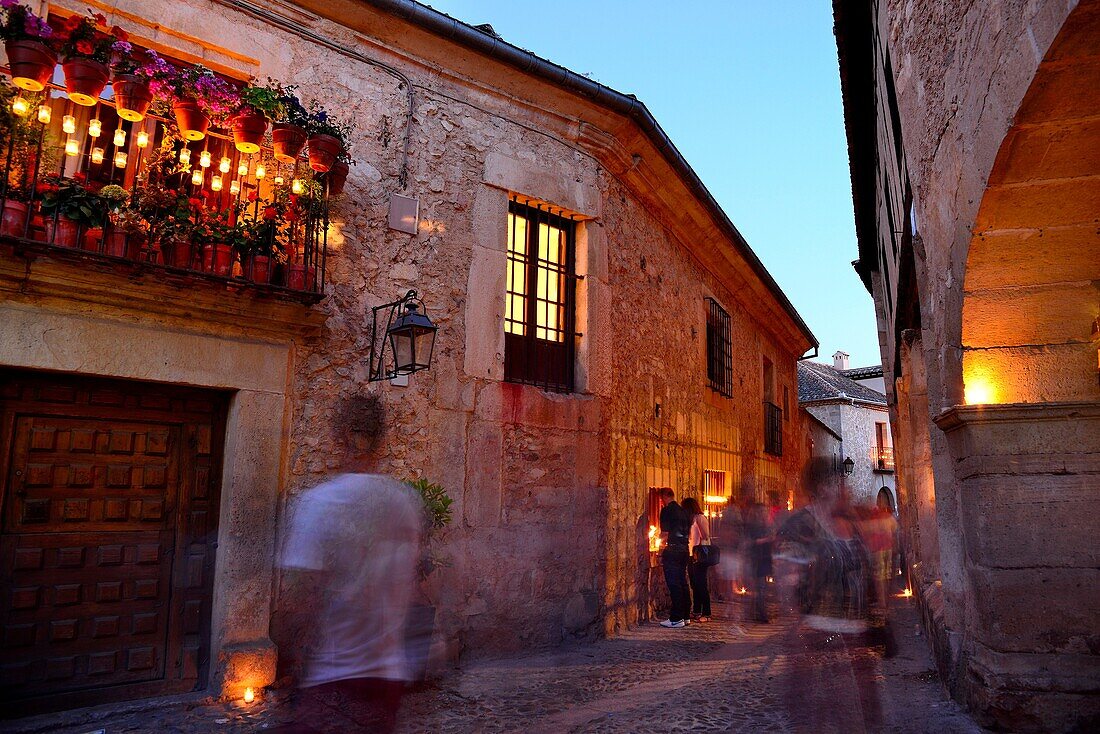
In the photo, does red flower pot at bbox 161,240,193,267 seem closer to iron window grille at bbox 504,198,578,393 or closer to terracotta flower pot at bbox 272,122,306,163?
terracotta flower pot at bbox 272,122,306,163

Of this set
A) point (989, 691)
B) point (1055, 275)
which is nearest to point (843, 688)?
point (989, 691)

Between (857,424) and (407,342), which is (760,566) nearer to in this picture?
(407,342)

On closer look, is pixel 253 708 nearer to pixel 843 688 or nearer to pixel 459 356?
pixel 459 356

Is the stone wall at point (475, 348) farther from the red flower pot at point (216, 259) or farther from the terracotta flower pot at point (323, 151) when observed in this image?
the red flower pot at point (216, 259)

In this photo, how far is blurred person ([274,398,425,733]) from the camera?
188 inches

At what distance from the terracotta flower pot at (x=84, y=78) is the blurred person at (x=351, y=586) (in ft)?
8.53

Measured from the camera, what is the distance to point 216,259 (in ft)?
15.2

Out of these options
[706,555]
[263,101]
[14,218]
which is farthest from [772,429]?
[14,218]

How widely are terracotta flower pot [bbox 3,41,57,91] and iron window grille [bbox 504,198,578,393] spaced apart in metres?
3.75

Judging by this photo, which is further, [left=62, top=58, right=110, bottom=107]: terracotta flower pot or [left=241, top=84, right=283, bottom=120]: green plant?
[left=241, top=84, right=283, bottom=120]: green plant

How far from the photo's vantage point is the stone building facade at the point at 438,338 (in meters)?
4.64

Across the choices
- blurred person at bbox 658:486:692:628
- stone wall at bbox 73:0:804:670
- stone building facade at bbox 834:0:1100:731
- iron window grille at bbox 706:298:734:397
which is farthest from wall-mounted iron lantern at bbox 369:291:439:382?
iron window grille at bbox 706:298:734:397

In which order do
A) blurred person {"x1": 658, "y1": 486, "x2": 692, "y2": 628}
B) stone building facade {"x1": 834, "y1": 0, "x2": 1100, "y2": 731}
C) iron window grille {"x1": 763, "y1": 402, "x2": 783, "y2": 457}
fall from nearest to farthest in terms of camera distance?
stone building facade {"x1": 834, "y1": 0, "x2": 1100, "y2": 731} → blurred person {"x1": 658, "y1": 486, "x2": 692, "y2": 628} → iron window grille {"x1": 763, "y1": 402, "x2": 783, "y2": 457}

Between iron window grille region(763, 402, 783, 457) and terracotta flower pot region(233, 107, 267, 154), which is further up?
terracotta flower pot region(233, 107, 267, 154)
